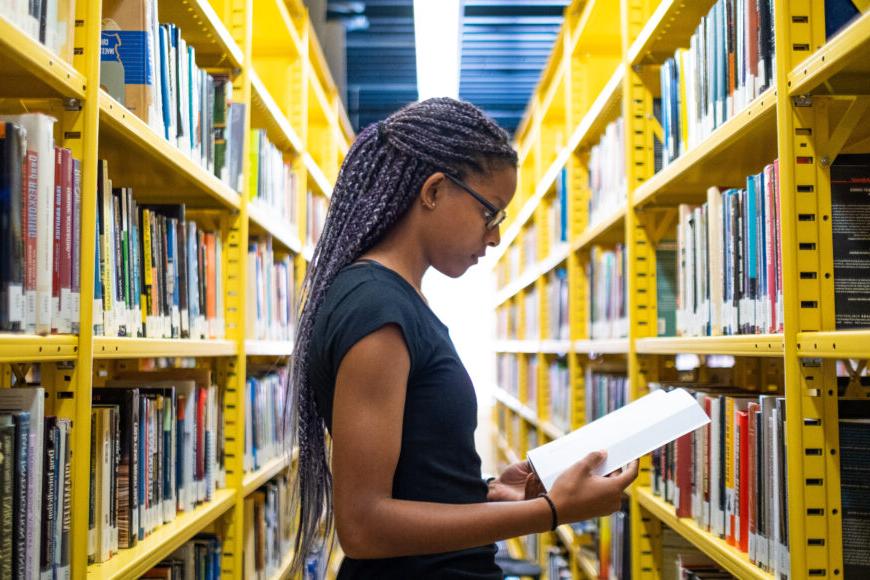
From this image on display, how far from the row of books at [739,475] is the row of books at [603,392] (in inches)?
29.6

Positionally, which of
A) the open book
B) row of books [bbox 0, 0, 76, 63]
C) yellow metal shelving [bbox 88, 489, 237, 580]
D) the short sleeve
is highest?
row of books [bbox 0, 0, 76, 63]

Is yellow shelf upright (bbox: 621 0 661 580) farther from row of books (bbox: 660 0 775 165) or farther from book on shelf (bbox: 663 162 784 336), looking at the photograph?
book on shelf (bbox: 663 162 784 336)

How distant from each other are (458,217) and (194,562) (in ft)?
4.56

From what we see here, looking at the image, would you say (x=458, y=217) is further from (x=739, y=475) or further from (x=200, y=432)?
(x=200, y=432)

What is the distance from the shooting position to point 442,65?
14.0ft

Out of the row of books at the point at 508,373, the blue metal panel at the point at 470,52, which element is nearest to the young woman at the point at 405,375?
the blue metal panel at the point at 470,52

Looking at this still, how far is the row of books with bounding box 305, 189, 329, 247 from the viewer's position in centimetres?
417

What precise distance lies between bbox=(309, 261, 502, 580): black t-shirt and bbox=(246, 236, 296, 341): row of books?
1443 millimetres

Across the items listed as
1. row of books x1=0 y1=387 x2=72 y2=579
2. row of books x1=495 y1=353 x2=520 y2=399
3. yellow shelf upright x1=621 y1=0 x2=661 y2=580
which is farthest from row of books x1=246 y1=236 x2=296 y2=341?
row of books x1=495 y1=353 x2=520 y2=399

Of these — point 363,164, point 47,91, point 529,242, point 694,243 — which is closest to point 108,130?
point 47,91

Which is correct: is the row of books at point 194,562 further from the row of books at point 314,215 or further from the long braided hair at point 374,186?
the row of books at point 314,215

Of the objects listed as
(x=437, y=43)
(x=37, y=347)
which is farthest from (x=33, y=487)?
(x=437, y=43)

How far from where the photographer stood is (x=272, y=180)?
3.21 metres

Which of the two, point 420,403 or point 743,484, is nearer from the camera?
point 420,403
